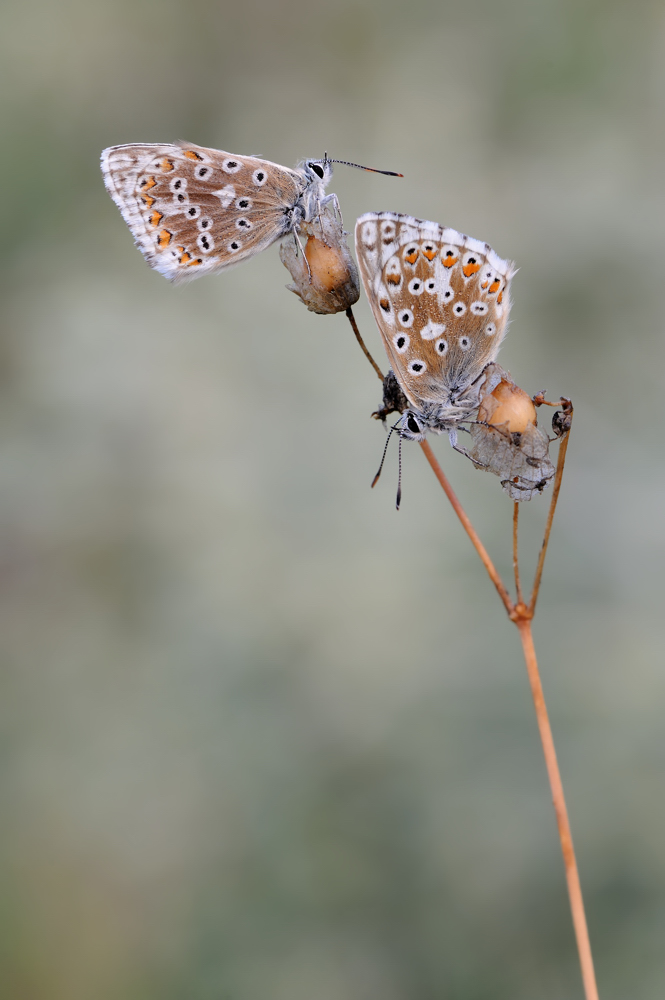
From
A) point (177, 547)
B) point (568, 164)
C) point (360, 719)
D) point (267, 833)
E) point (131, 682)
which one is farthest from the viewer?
point (568, 164)

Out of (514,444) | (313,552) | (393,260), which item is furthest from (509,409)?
(313,552)

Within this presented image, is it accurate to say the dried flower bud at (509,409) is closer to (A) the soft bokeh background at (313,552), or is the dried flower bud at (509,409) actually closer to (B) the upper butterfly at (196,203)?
(B) the upper butterfly at (196,203)

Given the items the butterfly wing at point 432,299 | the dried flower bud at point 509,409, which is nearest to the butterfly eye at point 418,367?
the butterfly wing at point 432,299

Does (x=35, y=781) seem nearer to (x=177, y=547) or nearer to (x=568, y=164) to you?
(x=177, y=547)

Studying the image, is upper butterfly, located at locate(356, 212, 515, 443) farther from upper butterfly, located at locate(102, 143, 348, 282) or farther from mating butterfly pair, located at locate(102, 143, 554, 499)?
upper butterfly, located at locate(102, 143, 348, 282)

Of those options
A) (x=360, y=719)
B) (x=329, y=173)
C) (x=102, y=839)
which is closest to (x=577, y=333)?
(x=360, y=719)

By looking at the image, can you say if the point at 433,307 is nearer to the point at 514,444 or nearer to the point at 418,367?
the point at 418,367
